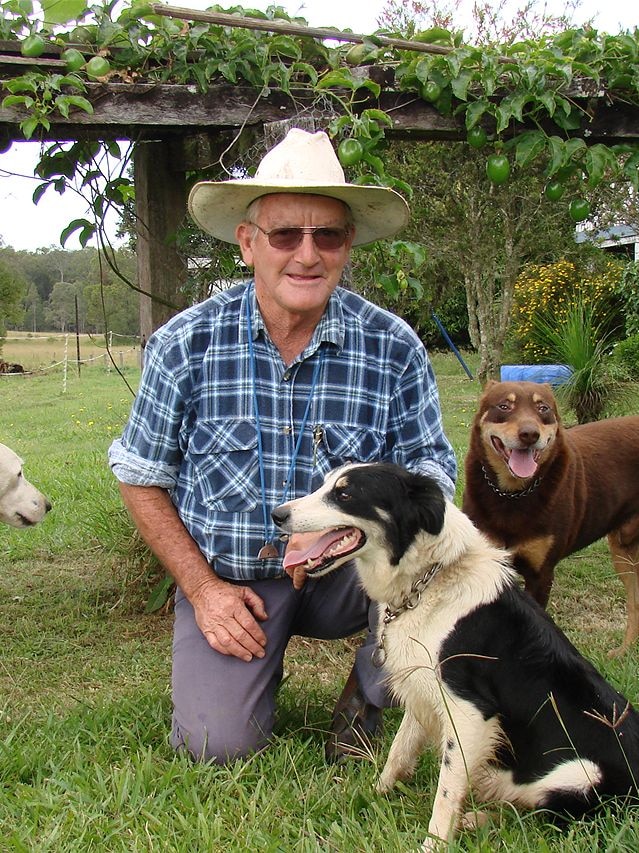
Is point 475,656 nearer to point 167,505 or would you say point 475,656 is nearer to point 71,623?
point 167,505

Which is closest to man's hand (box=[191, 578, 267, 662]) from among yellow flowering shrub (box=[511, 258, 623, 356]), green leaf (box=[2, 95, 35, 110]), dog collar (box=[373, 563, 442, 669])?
dog collar (box=[373, 563, 442, 669])

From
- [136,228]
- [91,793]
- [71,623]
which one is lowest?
[71,623]

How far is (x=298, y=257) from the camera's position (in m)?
2.96

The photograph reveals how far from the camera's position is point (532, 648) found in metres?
2.52

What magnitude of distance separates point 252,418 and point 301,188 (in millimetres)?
846

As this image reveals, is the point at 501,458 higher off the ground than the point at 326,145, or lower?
lower

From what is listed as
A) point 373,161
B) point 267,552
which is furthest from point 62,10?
point 267,552

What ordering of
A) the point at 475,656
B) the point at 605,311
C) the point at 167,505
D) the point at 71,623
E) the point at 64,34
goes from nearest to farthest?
the point at 475,656 → the point at 167,505 → the point at 64,34 → the point at 71,623 → the point at 605,311

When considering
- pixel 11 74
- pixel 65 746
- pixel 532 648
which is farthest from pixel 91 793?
pixel 11 74

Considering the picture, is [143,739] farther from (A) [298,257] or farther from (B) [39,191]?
(B) [39,191]

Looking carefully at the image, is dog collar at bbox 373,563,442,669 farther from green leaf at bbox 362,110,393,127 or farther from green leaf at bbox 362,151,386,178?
green leaf at bbox 362,110,393,127

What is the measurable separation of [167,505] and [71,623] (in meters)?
1.80

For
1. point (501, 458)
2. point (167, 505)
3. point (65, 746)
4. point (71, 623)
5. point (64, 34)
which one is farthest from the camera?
point (71, 623)

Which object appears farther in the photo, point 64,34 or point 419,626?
point 64,34
